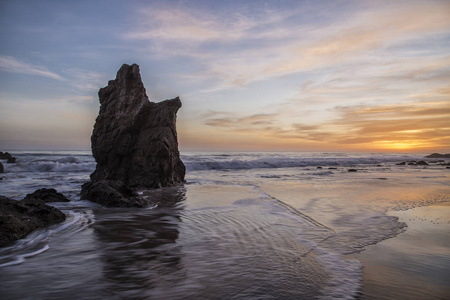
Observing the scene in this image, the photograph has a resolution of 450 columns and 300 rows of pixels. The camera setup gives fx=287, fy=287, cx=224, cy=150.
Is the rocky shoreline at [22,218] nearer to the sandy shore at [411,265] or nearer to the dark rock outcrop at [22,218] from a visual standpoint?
the dark rock outcrop at [22,218]

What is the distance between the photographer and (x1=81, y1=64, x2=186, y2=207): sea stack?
12734 millimetres

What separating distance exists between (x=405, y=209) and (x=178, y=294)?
7.15 metres

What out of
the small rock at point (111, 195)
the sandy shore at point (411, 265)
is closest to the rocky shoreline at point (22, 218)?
the small rock at point (111, 195)

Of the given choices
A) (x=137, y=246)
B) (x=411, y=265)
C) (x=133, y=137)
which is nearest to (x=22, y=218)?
(x=137, y=246)

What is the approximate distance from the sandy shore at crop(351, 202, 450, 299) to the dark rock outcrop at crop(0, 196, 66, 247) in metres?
5.19

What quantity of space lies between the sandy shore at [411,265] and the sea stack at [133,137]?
9627 millimetres

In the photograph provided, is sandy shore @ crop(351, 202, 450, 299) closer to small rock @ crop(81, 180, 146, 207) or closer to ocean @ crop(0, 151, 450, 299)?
ocean @ crop(0, 151, 450, 299)

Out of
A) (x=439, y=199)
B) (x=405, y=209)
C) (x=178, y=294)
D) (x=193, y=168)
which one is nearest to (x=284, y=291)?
(x=178, y=294)

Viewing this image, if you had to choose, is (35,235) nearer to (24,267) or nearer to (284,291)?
(24,267)

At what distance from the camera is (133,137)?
13.3 m

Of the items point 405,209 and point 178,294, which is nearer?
point 178,294

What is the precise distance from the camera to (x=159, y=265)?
12.4 feet

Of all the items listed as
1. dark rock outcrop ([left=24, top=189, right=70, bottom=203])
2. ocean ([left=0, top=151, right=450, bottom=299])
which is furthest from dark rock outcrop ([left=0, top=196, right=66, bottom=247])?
dark rock outcrop ([left=24, top=189, right=70, bottom=203])

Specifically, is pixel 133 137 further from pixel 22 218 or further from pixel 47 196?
pixel 22 218
